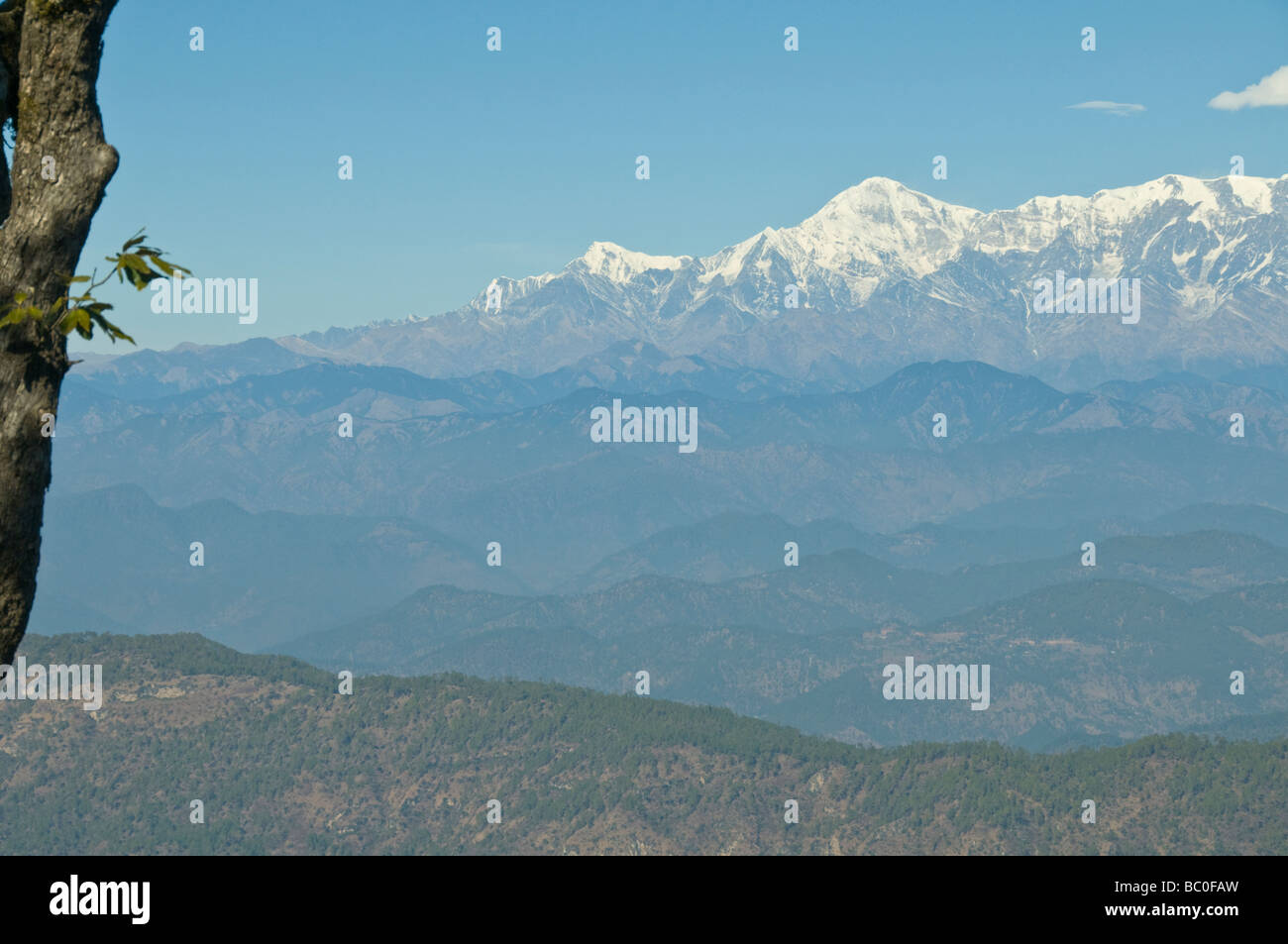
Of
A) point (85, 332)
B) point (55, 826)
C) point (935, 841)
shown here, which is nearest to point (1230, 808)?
point (935, 841)

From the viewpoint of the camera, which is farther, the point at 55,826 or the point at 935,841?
the point at 55,826
